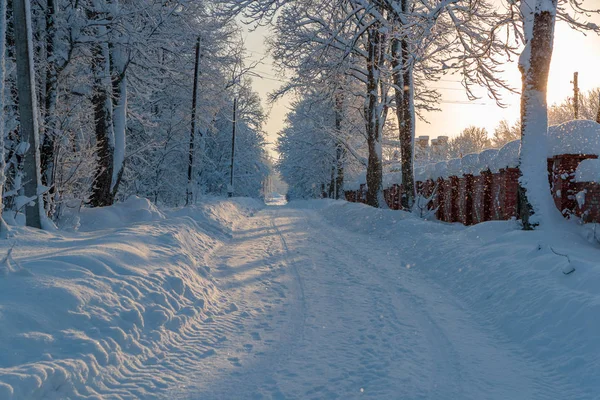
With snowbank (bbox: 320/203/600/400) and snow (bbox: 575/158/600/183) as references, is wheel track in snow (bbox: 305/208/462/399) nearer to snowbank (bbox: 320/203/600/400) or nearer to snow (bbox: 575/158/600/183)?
snowbank (bbox: 320/203/600/400)

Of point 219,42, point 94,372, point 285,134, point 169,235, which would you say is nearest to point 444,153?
point 285,134

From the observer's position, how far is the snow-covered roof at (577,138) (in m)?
8.36

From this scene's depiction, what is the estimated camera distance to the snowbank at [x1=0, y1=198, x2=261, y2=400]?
3.12 m

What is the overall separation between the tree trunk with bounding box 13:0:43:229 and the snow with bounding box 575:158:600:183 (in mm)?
9590

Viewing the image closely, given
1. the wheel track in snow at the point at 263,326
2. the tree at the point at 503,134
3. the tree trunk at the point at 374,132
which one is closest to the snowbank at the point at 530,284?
the wheel track in snow at the point at 263,326

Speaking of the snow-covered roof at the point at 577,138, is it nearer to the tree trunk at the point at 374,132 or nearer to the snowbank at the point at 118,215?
the snowbank at the point at 118,215

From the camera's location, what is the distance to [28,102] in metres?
7.05

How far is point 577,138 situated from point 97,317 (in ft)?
29.6

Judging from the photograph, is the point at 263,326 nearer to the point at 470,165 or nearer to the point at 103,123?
the point at 103,123

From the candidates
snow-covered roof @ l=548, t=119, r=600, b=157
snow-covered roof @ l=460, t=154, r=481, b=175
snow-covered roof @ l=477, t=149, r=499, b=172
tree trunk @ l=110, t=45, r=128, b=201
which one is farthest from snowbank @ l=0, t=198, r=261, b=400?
snow-covered roof @ l=460, t=154, r=481, b=175

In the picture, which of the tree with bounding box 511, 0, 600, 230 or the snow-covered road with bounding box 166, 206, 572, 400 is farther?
the tree with bounding box 511, 0, 600, 230

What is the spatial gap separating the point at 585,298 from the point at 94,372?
15.8ft

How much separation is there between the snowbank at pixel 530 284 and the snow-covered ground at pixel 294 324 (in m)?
0.02

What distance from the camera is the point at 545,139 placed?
819 cm
